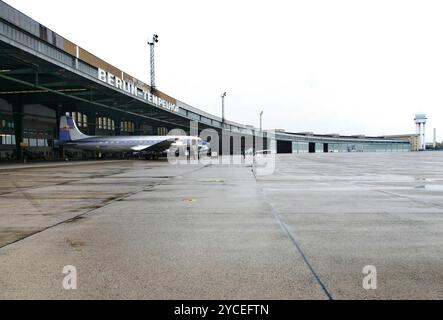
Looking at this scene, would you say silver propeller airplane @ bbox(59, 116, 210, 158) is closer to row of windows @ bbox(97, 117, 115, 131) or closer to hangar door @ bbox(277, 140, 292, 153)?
row of windows @ bbox(97, 117, 115, 131)

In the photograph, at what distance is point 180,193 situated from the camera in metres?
15.6

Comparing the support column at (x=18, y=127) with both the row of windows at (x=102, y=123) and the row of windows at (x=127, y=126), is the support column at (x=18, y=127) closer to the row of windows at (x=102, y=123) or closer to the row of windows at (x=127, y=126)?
the row of windows at (x=102, y=123)

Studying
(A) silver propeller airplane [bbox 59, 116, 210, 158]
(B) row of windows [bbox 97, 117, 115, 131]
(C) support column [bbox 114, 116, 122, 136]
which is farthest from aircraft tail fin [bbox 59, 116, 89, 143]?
(B) row of windows [bbox 97, 117, 115, 131]

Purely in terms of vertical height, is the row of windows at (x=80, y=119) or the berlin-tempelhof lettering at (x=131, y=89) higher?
the berlin-tempelhof lettering at (x=131, y=89)

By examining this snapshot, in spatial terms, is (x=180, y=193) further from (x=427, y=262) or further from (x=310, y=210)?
(x=427, y=262)

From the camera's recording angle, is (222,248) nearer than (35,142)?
Yes

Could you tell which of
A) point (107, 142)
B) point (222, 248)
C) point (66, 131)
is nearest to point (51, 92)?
point (66, 131)

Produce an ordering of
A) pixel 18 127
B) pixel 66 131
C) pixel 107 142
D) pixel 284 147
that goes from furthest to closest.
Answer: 1. pixel 284 147
2. pixel 107 142
3. pixel 66 131
4. pixel 18 127

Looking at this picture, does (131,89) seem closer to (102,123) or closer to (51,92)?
(51,92)

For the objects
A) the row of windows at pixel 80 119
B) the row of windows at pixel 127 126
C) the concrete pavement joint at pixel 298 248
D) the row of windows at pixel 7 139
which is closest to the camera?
the concrete pavement joint at pixel 298 248

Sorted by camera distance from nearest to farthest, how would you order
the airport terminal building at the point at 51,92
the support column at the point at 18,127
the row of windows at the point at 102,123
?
the airport terminal building at the point at 51,92, the support column at the point at 18,127, the row of windows at the point at 102,123

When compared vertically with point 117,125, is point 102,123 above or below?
above

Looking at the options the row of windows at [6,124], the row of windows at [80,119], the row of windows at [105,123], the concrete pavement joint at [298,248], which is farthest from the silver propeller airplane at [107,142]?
the concrete pavement joint at [298,248]

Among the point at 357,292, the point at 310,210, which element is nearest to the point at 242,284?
the point at 357,292
